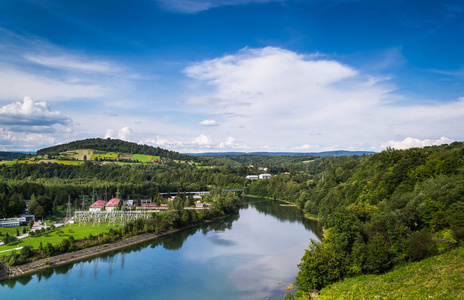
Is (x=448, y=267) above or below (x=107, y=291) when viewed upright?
above

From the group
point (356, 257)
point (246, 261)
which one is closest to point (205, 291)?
point (246, 261)

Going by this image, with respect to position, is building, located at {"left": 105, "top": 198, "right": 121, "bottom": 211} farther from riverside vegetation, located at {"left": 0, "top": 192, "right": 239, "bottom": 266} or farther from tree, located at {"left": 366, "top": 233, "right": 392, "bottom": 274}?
tree, located at {"left": 366, "top": 233, "right": 392, "bottom": 274}

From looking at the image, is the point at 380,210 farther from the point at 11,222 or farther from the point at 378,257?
the point at 11,222

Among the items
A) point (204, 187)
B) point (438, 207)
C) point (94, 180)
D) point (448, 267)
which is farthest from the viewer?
point (204, 187)

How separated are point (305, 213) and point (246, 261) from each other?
77.7ft

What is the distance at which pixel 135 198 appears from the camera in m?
52.7

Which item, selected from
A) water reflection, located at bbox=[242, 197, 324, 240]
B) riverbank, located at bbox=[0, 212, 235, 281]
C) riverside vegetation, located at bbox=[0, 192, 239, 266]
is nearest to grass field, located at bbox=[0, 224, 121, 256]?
riverside vegetation, located at bbox=[0, 192, 239, 266]

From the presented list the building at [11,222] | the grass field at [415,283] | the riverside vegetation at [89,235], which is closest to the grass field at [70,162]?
the building at [11,222]

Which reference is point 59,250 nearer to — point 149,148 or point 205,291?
point 205,291

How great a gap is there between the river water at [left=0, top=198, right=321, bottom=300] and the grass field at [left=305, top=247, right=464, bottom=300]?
4.83 metres

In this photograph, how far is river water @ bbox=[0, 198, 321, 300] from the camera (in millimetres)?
18547

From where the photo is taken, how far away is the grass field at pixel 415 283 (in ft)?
36.3

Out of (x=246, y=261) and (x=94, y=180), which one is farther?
(x=94, y=180)

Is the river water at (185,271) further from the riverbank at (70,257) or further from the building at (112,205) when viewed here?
the building at (112,205)
